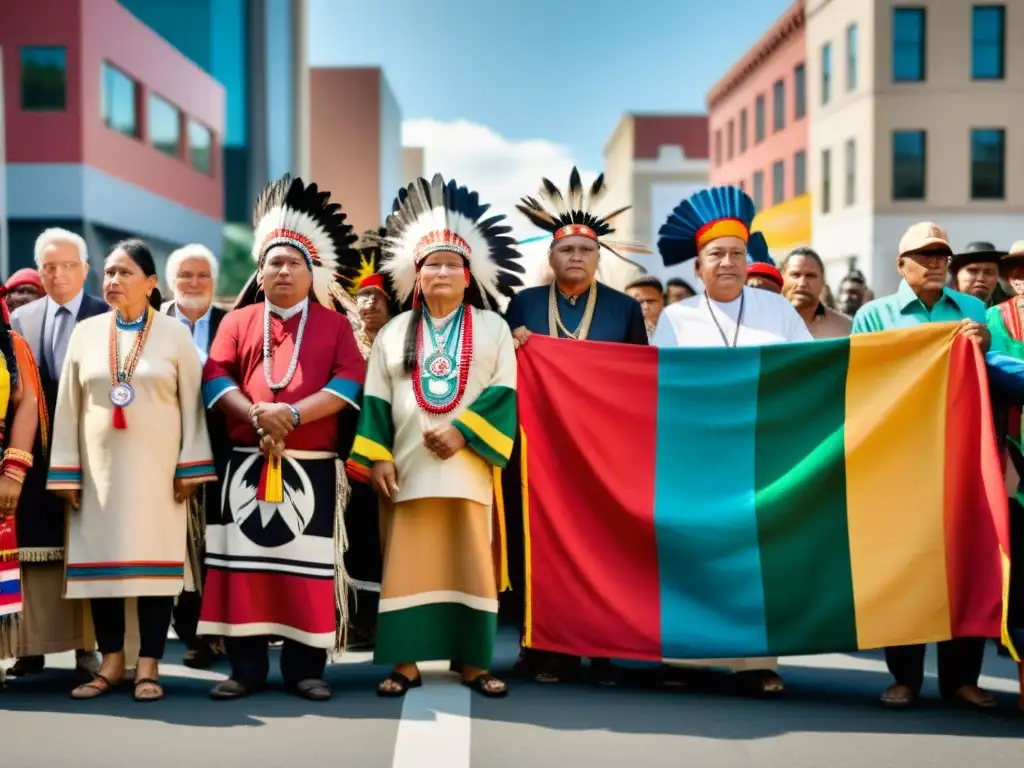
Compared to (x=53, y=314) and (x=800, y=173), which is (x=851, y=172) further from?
(x=53, y=314)

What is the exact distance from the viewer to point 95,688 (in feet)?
17.4

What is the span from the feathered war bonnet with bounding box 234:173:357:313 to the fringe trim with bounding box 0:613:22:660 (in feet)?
5.70

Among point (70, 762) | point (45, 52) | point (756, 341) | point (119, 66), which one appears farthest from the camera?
point (119, 66)

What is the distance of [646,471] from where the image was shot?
5.61 metres

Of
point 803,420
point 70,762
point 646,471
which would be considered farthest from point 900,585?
point 70,762

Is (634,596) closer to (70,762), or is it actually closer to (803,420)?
(803,420)

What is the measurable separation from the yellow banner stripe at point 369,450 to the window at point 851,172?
27.7m

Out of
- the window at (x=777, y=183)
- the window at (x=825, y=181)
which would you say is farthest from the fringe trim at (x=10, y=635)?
the window at (x=777, y=183)

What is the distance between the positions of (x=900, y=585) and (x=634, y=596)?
3.67ft

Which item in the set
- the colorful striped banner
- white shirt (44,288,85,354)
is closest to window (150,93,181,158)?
white shirt (44,288,85,354)

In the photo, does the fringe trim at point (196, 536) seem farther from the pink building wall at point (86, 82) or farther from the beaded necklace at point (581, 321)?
the pink building wall at point (86, 82)

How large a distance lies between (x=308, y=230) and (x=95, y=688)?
215cm

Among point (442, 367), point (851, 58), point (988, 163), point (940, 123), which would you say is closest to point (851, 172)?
point (940, 123)

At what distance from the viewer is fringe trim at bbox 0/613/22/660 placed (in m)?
5.38
